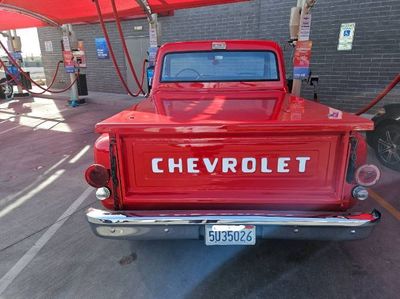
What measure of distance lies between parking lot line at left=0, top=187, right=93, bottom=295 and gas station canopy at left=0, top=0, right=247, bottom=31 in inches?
178

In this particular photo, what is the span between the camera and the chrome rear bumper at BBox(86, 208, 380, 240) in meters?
2.25

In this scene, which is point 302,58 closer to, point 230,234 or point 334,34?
point 334,34

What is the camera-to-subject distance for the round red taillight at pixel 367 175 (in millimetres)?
2260

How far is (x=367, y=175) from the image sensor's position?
2.29 metres

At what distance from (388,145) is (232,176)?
382cm

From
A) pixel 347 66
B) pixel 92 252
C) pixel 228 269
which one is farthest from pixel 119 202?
pixel 347 66

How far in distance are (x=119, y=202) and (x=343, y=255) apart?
6.95ft

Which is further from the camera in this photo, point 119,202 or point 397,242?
point 397,242

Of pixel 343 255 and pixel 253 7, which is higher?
pixel 253 7

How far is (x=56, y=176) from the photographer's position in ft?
16.1

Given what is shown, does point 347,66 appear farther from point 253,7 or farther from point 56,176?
point 56,176

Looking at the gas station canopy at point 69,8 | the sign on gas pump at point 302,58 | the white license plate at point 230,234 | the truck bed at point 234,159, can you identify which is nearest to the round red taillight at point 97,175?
the truck bed at point 234,159

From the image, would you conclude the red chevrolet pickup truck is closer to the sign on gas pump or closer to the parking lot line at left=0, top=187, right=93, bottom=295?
the parking lot line at left=0, top=187, right=93, bottom=295

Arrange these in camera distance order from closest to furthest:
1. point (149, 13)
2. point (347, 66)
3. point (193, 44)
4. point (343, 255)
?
point (343, 255), point (193, 44), point (149, 13), point (347, 66)
